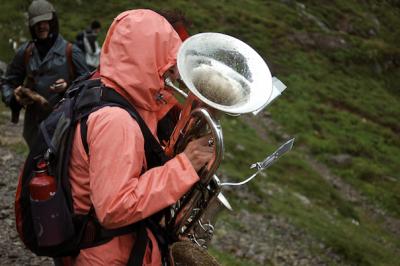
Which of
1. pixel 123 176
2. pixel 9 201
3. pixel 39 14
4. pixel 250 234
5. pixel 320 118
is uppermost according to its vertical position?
pixel 123 176

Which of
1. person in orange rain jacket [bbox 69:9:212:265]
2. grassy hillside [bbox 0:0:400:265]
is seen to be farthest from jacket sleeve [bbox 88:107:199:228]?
grassy hillside [bbox 0:0:400:265]

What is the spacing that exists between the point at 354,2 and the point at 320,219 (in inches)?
1549

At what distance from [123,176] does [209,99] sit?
684mm

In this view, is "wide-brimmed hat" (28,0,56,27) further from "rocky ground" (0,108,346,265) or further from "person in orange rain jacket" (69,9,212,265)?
"rocky ground" (0,108,346,265)

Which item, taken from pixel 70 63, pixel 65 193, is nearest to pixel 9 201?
pixel 70 63

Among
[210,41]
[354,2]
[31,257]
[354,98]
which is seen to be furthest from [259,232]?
[354,2]

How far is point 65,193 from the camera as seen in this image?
279 centimetres

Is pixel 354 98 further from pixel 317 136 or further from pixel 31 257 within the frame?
pixel 31 257

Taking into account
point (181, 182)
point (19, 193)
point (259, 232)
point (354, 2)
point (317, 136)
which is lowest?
point (354, 2)

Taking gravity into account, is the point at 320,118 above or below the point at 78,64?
below

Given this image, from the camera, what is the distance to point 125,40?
9.02 ft

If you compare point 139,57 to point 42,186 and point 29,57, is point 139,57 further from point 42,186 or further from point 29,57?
point 29,57

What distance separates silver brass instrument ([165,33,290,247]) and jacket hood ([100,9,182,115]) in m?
0.11

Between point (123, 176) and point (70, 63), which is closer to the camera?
point (123, 176)
